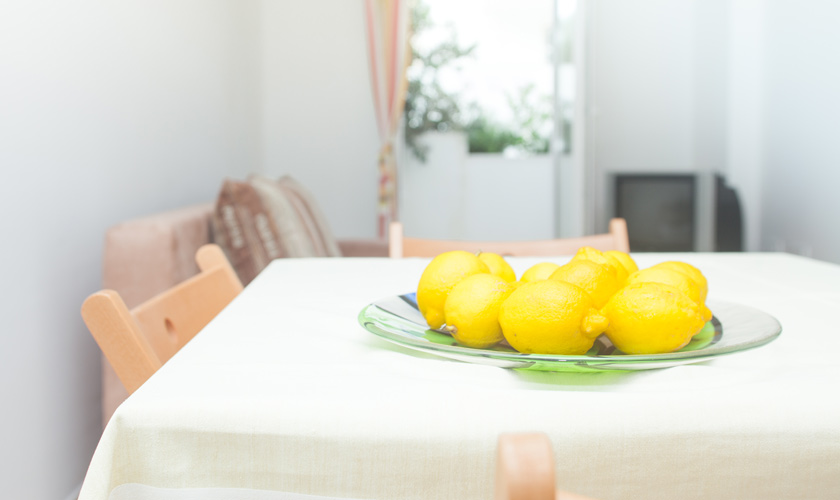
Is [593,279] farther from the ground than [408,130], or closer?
closer

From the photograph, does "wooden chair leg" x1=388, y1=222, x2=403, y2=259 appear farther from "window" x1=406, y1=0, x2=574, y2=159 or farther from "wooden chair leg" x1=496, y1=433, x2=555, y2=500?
"window" x1=406, y1=0, x2=574, y2=159

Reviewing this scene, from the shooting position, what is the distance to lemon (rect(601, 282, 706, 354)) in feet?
1.78

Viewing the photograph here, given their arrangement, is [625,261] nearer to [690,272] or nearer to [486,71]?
[690,272]

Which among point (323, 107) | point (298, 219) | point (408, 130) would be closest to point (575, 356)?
point (298, 219)

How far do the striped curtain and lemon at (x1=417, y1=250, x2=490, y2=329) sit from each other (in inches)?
119

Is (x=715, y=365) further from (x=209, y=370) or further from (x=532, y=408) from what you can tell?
(x=209, y=370)

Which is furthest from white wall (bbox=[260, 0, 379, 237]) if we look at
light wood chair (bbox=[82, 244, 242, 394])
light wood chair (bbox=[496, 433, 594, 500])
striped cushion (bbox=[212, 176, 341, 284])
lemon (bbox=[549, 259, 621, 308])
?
light wood chair (bbox=[496, 433, 594, 500])

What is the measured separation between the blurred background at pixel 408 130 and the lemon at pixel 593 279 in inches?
49.0

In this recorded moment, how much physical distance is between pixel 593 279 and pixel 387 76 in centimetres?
328

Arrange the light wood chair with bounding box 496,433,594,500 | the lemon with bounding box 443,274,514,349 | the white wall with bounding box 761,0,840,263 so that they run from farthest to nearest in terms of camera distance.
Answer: the white wall with bounding box 761,0,840,263, the lemon with bounding box 443,274,514,349, the light wood chair with bounding box 496,433,594,500

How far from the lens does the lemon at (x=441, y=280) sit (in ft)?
2.15

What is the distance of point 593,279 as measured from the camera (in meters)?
0.62

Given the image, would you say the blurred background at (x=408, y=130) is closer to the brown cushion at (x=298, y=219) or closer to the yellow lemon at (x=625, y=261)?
the brown cushion at (x=298, y=219)

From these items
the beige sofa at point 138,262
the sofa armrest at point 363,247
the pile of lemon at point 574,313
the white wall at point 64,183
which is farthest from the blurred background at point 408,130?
the pile of lemon at point 574,313
